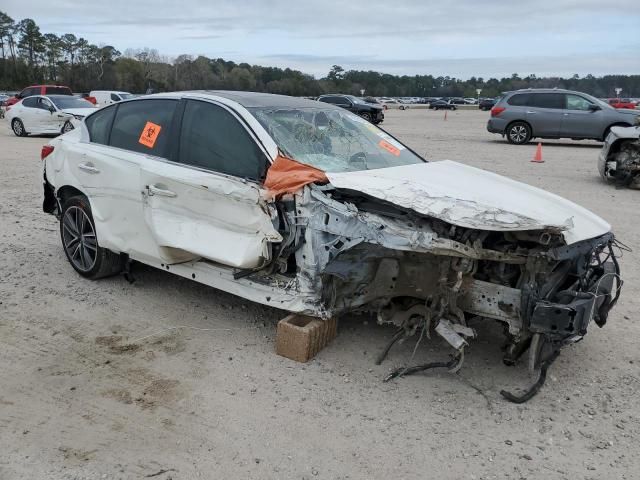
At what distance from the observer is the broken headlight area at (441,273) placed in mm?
3354

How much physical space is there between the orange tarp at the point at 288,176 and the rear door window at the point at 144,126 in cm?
117

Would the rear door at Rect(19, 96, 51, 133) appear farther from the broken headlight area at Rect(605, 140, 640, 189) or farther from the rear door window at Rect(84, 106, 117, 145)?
the broken headlight area at Rect(605, 140, 640, 189)

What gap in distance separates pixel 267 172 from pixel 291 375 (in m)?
1.36

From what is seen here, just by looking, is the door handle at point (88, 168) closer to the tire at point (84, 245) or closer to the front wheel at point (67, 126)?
the tire at point (84, 245)

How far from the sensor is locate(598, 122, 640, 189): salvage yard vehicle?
10367 millimetres

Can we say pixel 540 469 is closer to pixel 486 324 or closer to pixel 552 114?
pixel 486 324

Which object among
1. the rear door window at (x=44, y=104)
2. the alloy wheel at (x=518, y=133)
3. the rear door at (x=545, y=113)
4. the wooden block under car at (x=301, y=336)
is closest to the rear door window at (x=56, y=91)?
the rear door window at (x=44, y=104)

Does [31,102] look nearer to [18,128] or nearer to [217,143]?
[18,128]

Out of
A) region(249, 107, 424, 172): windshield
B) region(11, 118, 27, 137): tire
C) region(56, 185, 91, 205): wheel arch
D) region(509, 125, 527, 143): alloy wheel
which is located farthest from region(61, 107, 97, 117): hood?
region(249, 107, 424, 172): windshield

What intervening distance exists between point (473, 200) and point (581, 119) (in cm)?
1539

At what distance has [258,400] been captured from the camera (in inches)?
138

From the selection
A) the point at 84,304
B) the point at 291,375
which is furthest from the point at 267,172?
the point at 84,304

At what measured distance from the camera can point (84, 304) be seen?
490 cm

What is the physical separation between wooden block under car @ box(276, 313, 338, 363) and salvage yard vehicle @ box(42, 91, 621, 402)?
16 centimetres
